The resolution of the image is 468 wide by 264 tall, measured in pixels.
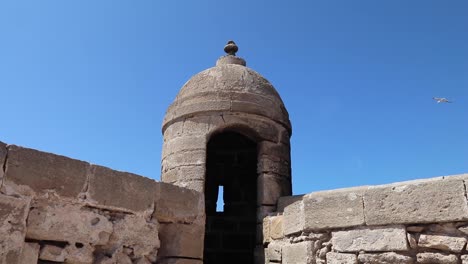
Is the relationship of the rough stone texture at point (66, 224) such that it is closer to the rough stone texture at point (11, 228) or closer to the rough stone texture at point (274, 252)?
the rough stone texture at point (11, 228)

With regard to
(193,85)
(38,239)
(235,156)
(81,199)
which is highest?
(193,85)

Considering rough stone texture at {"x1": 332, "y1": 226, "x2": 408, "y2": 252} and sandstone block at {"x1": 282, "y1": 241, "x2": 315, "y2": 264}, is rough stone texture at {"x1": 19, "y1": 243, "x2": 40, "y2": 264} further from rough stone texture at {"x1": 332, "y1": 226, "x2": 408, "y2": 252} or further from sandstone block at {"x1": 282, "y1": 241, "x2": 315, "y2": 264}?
rough stone texture at {"x1": 332, "y1": 226, "x2": 408, "y2": 252}

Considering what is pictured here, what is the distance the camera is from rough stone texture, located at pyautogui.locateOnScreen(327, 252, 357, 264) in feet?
13.4

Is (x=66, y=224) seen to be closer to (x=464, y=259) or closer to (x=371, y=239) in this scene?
(x=371, y=239)

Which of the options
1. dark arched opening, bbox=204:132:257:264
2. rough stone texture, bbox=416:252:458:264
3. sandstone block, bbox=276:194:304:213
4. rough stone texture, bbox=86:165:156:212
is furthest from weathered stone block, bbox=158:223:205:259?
dark arched opening, bbox=204:132:257:264

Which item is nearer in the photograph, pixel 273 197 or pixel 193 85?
pixel 273 197

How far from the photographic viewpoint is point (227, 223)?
6.86 m

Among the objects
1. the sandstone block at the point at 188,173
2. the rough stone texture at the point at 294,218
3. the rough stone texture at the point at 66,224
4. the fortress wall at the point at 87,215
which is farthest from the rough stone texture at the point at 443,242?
the sandstone block at the point at 188,173

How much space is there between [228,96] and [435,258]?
317 cm

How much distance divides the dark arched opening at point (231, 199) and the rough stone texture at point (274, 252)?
5.41 feet

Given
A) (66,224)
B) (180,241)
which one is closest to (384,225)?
(180,241)

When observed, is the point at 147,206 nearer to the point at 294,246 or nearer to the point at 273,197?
the point at 294,246

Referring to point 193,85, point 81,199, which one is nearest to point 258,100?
point 193,85

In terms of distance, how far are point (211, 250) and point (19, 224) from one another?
13.8 ft
